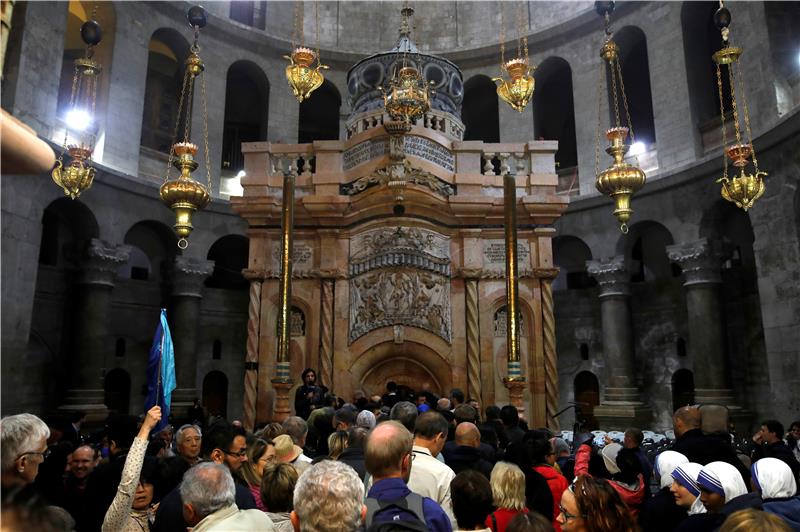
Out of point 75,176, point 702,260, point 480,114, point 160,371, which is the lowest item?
point 160,371

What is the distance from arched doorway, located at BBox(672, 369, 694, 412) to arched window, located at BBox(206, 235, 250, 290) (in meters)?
15.0

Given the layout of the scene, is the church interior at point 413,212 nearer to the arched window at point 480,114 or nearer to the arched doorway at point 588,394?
the arched doorway at point 588,394

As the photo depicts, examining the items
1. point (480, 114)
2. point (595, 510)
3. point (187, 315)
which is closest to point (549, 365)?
point (595, 510)

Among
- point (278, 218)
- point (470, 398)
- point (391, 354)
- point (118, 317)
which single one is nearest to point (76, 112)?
point (118, 317)

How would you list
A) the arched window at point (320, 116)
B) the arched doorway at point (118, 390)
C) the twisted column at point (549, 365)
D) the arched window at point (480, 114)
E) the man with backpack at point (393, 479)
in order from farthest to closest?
the arched window at point (320, 116) → the arched window at point (480, 114) → the arched doorway at point (118, 390) → the twisted column at point (549, 365) → the man with backpack at point (393, 479)

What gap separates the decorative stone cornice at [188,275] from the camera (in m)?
18.6

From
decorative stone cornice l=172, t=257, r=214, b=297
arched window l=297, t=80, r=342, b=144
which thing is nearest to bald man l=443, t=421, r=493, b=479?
decorative stone cornice l=172, t=257, r=214, b=297

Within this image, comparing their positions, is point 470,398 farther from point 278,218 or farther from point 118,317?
point 118,317

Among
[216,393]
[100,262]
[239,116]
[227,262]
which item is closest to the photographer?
[100,262]

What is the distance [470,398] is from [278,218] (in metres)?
5.86

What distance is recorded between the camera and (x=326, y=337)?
13070 millimetres

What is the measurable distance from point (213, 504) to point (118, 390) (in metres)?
17.7

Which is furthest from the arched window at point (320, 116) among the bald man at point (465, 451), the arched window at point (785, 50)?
the bald man at point (465, 451)

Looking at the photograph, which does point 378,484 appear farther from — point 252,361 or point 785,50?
point 785,50
